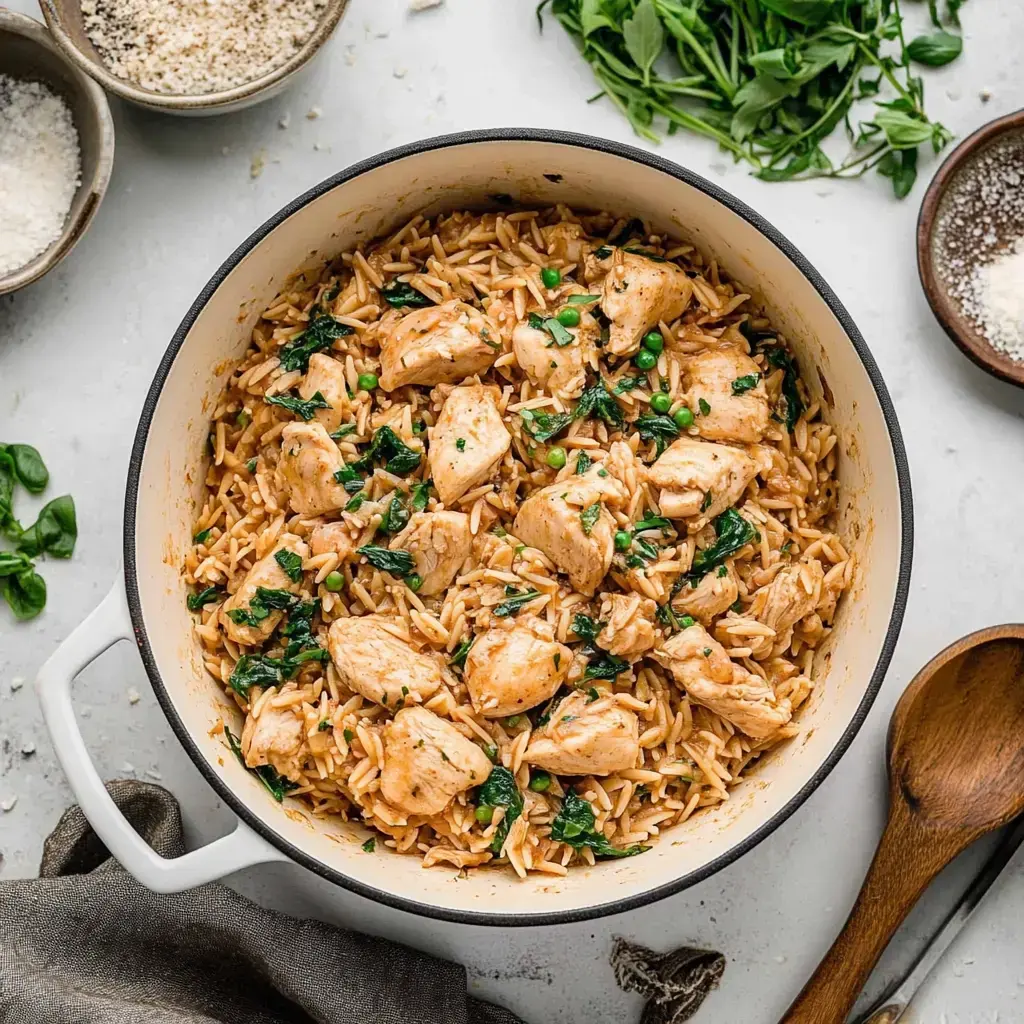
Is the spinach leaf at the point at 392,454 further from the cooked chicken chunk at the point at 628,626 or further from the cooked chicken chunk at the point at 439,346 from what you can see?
the cooked chicken chunk at the point at 628,626

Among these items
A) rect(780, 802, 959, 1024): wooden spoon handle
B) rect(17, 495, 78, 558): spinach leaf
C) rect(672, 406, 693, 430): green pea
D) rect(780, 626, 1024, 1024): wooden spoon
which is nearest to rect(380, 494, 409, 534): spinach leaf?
rect(672, 406, 693, 430): green pea

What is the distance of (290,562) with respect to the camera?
12.1ft

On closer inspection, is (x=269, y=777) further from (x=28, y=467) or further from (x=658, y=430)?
(x=658, y=430)

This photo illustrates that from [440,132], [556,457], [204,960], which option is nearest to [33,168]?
[440,132]

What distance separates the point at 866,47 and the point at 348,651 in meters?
2.89

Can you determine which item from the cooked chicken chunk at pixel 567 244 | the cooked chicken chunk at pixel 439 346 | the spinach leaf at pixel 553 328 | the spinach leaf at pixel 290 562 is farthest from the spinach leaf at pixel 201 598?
the cooked chicken chunk at pixel 567 244

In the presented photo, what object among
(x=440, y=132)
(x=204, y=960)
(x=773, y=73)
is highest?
(x=773, y=73)

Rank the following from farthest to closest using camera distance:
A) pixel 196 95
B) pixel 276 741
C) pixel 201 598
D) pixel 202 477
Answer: pixel 196 95 < pixel 202 477 < pixel 201 598 < pixel 276 741

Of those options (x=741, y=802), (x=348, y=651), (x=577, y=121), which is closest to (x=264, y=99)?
(x=577, y=121)

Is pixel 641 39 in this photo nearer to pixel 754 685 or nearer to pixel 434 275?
pixel 434 275

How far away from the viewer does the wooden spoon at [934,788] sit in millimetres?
4066

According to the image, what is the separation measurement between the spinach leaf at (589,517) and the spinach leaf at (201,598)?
132 centimetres

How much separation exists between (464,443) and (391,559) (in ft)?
1.48

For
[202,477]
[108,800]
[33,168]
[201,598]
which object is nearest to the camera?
[108,800]
